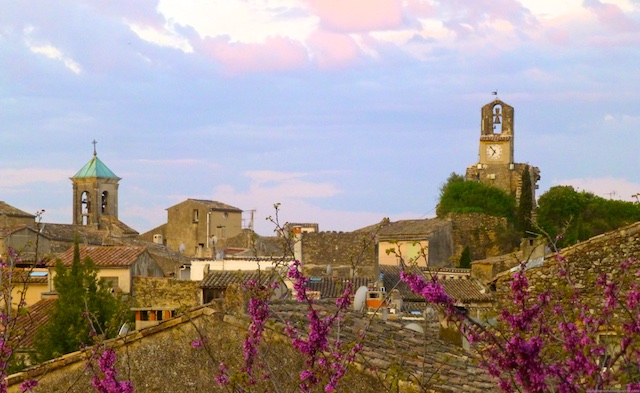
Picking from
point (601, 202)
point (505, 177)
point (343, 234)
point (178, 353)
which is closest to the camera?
point (178, 353)

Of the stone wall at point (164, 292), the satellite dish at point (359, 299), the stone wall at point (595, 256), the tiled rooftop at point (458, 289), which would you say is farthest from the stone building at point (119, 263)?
the satellite dish at point (359, 299)

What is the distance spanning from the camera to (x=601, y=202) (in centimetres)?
6794

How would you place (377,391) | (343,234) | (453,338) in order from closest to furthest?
(377,391), (453,338), (343,234)

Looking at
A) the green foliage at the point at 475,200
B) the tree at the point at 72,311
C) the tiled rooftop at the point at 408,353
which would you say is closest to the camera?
the tiled rooftop at the point at 408,353

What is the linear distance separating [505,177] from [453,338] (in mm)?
62213

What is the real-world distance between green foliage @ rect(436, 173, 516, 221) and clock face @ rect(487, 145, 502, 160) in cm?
463

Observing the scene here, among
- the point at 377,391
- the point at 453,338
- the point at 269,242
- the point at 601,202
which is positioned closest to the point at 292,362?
the point at 377,391

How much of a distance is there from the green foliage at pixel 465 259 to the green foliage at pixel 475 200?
5.21m

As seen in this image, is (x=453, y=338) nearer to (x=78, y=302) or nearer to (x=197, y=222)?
(x=78, y=302)

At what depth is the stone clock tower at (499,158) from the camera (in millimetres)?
75562

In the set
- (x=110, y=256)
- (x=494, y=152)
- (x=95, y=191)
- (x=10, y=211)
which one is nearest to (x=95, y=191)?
(x=95, y=191)

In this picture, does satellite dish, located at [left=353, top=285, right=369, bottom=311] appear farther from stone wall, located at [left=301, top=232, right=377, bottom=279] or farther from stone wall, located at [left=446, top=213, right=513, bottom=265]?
stone wall, located at [left=446, top=213, right=513, bottom=265]

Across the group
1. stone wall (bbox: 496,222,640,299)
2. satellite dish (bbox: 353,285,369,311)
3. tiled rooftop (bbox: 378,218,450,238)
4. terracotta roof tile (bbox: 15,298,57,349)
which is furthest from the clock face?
satellite dish (bbox: 353,285,369,311)

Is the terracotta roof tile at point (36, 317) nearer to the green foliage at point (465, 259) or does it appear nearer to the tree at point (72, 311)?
the tree at point (72, 311)
